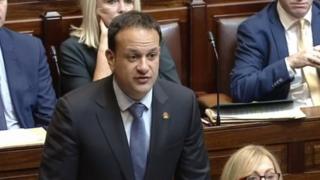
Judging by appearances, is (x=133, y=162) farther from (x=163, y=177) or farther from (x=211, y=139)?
(x=211, y=139)

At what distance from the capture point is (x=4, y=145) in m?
1.82

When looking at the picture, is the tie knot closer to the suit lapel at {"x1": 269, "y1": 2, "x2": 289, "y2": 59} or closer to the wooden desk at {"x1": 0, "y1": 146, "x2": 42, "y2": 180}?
the wooden desk at {"x1": 0, "y1": 146, "x2": 42, "y2": 180}

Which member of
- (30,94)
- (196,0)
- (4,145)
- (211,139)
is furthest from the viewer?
(196,0)

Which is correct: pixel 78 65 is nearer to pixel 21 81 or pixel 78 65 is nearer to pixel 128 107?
pixel 21 81

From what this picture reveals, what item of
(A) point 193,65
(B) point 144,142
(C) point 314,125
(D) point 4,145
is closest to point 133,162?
(B) point 144,142

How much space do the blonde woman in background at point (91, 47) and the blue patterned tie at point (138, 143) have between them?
631 mm

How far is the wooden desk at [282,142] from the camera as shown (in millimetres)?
1990

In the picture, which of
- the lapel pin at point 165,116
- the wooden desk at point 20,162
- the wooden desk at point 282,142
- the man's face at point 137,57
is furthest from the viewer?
the wooden desk at point 282,142

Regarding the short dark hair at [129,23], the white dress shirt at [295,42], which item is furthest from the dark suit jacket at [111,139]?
the white dress shirt at [295,42]

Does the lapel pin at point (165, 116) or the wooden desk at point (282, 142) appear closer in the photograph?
the lapel pin at point (165, 116)

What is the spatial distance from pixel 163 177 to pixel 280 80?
0.80 m

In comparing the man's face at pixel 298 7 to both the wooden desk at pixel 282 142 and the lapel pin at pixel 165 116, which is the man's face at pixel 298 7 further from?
the lapel pin at pixel 165 116

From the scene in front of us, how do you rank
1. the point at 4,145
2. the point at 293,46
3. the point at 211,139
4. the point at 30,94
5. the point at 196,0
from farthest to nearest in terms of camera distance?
the point at 196,0 < the point at 293,46 < the point at 30,94 < the point at 211,139 < the point at 4,145

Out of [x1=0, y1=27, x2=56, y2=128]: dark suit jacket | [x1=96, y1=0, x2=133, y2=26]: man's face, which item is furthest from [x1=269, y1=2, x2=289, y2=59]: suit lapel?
[x1=0, y1=27, x2=56, y2=128]: dark suit jacket
